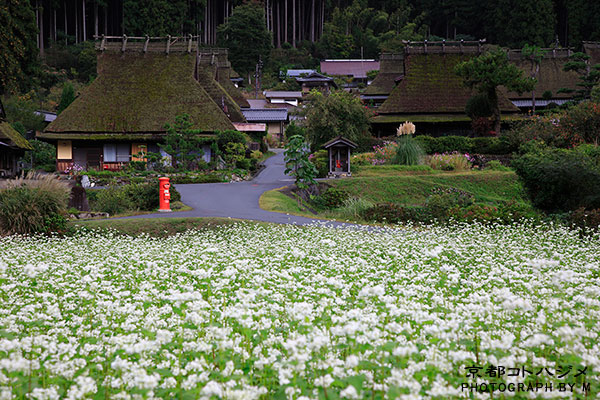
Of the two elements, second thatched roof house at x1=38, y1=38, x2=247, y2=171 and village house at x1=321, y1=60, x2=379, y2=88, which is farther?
village house at x1=321, y1=60, x2=379, y2=88

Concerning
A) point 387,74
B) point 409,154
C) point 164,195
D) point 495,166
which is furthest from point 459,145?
point 387,74

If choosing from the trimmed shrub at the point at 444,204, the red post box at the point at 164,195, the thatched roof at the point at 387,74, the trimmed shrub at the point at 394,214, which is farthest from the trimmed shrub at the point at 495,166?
the thatched roof at the point at 387,74

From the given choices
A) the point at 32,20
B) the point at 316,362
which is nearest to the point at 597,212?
the point at 316,362

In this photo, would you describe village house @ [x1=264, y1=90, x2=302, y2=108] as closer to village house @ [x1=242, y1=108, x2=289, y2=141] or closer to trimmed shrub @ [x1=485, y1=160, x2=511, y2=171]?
village house @ [x1=242, y1=108, x2=289, y2=141]

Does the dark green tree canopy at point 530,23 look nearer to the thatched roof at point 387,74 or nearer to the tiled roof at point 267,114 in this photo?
the thatched roof at point 387,74

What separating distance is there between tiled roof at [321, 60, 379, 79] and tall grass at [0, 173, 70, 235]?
7233 centimetres

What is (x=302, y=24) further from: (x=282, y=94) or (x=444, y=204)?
(x=444, y=204)

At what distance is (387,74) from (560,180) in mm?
39391

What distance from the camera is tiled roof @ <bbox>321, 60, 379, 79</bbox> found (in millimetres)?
86062

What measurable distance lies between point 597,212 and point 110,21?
83.3 meters

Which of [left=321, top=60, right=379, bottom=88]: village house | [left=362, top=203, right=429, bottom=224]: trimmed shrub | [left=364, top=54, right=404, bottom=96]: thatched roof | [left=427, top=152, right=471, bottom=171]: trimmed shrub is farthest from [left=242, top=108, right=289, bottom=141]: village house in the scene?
[left=362, top=203, right=429, bottom=224]: trimmed shrub

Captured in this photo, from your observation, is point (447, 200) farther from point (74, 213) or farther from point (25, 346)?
point (25, 346)

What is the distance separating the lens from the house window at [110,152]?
34.6m

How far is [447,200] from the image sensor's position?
1931 centimetres
